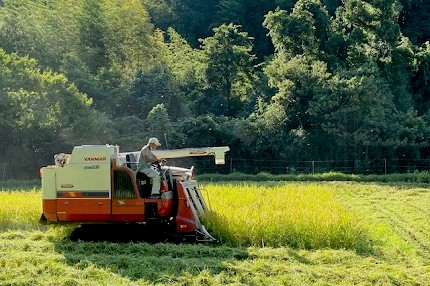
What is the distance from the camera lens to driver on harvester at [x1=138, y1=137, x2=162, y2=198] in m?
9.80

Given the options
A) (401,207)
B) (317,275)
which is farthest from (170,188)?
(401,207)

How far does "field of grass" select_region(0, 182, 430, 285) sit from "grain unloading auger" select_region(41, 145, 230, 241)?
0.44 m

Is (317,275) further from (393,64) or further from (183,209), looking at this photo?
(393,64)

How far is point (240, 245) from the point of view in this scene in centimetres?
953

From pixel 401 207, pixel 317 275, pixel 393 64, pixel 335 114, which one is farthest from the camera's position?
pixel 393 64

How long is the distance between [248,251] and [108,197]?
8.06 feet

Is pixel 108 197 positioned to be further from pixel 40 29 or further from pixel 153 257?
pixel 40 29

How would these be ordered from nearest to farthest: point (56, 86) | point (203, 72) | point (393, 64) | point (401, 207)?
point (401, 207) → point (56, 86) → point (393, 64) → point (203, 72)

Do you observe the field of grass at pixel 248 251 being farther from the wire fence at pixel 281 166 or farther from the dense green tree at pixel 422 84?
the dense green tree at pixel 422 84

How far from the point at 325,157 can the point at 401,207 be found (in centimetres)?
1144

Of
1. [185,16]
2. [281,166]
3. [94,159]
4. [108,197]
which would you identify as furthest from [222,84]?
[108,197]

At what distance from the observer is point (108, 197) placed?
975 cm

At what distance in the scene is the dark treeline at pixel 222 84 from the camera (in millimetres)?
24000

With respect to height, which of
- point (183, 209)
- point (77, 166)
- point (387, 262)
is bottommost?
point (387, 262)
